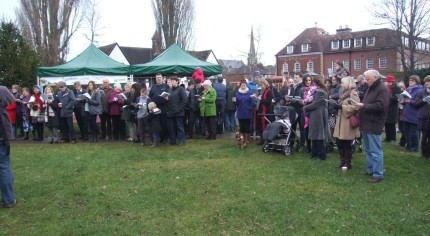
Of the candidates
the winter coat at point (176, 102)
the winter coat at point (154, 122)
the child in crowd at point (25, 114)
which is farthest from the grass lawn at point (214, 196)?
the child in crowd at point (25, 114)

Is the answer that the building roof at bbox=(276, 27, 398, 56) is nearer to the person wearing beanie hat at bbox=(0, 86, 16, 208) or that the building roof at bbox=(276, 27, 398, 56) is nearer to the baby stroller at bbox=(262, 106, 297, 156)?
the baby stroller at bbox=(262, 106, 297, 156)

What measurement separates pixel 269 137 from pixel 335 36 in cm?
5222

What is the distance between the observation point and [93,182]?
7.09 meters

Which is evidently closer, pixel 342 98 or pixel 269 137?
pixel 342 98

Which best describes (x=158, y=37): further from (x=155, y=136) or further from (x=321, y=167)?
(x=321, y=167)

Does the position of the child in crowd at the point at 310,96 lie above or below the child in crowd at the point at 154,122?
above

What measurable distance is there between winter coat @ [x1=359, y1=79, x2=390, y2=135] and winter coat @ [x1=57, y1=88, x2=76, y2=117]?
856 centimetres

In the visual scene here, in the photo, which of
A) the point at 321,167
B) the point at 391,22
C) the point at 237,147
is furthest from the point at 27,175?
the point at 391,22

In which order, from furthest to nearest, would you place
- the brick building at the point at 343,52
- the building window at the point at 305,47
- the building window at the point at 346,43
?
the building window at the point at 305,47, the building window at the point at 346,43, the brick building at the point at 343,52

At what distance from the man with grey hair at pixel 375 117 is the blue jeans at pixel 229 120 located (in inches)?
308

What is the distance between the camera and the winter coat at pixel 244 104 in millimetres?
10586

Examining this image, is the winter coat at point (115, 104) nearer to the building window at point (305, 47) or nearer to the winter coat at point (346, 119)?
the winter coat at point (346, 119)

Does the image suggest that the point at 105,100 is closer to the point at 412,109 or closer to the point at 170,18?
the point at 412,109

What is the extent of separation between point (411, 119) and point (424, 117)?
1310 millimetres
